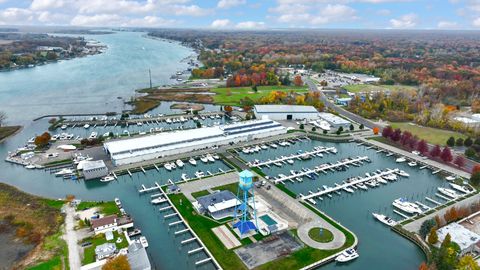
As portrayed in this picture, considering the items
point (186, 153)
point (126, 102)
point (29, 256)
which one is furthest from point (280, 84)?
point (29, 256)

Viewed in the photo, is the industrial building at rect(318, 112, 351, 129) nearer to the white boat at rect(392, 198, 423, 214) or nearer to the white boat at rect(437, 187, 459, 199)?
the white boat at rect(437, 187, 459, 199)

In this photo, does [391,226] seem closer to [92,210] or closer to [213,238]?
[213,238]

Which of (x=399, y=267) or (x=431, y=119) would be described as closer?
(x=399, y=267)

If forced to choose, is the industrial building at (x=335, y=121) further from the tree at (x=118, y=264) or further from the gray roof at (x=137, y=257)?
the tree at (x=118, y=264)

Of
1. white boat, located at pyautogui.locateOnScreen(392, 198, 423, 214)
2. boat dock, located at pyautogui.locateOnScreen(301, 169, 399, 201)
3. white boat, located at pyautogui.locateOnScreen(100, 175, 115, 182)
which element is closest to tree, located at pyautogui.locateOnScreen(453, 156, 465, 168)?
boat dock, located at pyautogui.locateOnScreen(301, 169, 399, 201)

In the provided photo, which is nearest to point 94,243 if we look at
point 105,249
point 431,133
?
point 105,249

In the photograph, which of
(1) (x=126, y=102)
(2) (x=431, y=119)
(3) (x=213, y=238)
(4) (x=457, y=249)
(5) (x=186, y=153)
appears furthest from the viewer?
(1) (x=126, y=102)
